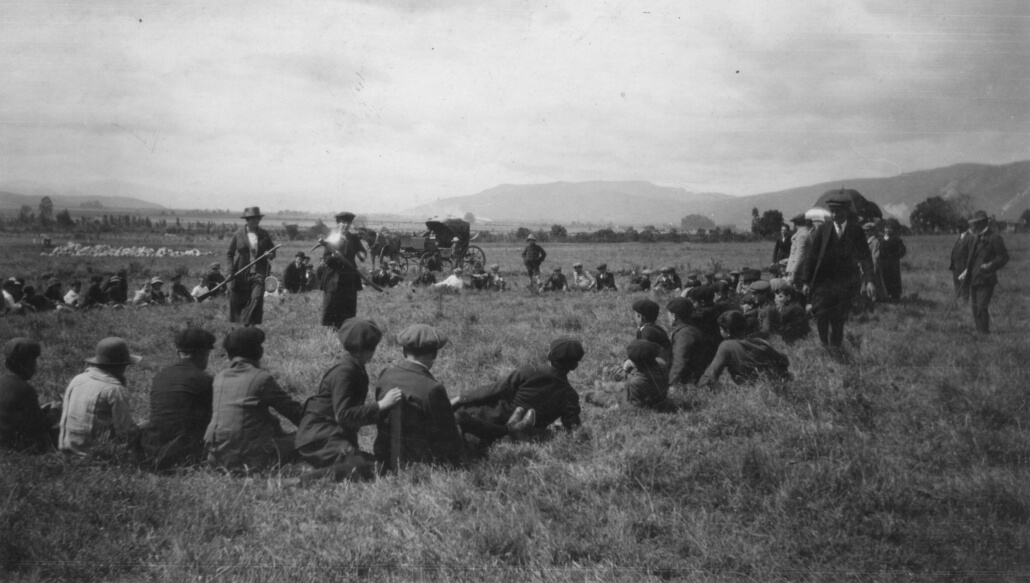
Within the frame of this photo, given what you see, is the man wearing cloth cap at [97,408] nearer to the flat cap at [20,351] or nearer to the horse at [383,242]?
the flat cap at [20,351]

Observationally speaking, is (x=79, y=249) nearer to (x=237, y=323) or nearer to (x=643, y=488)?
(x=237, y=323)

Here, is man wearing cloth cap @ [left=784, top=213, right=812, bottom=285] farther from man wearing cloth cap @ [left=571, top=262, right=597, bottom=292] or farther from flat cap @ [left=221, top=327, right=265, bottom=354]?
man wearing cloth cap @ [left=571, top=262, right=597, bottom=292]

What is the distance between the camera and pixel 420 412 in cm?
399

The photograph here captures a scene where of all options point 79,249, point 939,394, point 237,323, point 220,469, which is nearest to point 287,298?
point 237,323

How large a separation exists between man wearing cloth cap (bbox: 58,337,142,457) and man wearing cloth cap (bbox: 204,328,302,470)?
23.8 inches

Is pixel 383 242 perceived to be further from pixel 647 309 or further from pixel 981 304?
pixel 981 304

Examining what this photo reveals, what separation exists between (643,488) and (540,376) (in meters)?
1.35

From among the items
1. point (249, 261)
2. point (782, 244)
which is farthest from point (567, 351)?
point (782, 244)

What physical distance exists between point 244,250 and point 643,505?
7175mm

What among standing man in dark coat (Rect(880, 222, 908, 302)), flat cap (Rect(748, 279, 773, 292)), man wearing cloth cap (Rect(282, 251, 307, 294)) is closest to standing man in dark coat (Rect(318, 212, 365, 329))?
flat cap (Rect(748, 279, 773, 292))

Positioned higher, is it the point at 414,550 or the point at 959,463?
the point at 959,463

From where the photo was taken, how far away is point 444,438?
13.4 ft

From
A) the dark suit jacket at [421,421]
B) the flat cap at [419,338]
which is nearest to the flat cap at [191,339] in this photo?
the dark suit jacket at [421,421]

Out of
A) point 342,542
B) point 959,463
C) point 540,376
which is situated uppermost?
point 540,376
